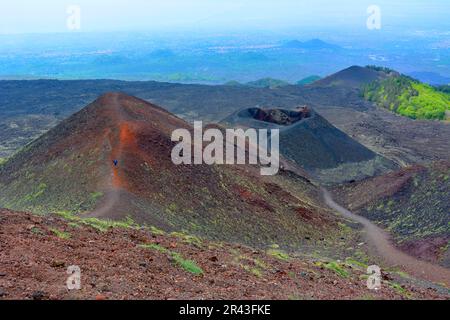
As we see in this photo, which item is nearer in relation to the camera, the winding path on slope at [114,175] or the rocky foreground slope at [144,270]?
the rocky foreground slope at [144,270]

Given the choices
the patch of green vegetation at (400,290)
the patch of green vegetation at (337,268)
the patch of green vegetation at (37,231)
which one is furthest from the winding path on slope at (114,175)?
the patch of green vegetation at (400,290)

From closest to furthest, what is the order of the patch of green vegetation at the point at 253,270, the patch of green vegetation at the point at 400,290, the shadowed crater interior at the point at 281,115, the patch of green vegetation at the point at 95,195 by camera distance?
the patch of green vegetation at the point at 253,270 < the patch of green vegetation at the point at 400,290 < the patch of green vegetation at the point at 95,195 < the shadowed crater interior at the point at 281,115

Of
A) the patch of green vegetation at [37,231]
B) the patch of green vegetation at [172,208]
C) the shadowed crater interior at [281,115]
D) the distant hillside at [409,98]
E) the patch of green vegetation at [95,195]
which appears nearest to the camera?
the patch of green vegetation at [37,231]

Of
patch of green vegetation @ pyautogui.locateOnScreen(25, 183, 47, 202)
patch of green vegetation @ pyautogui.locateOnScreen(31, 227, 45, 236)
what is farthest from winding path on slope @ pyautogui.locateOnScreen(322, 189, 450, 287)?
patch of green vegetation @ pyautogui.locateOnScreen(25, 183, 47, 202)

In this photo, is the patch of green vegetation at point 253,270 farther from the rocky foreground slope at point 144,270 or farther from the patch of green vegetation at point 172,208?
the patch of green vegetation at point 172,208

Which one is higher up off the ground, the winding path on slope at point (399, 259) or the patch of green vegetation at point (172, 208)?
the patch of green vegetation at point (172, 208)

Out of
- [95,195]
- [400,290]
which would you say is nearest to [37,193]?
[95,195]
